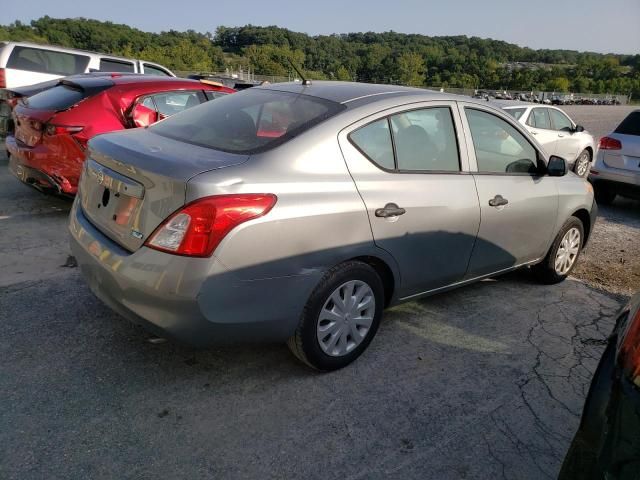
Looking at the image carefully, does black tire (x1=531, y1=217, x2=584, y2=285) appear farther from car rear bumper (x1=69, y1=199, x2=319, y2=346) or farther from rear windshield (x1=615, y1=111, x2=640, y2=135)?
rear windshield (x1=615, y1=111, x2=640, y2=135)

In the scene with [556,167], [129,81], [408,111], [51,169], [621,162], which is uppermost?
[621,162]

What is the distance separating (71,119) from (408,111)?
3.66 m

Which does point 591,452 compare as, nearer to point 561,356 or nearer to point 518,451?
point 518,451

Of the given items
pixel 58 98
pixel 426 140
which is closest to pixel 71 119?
pixel 58 98

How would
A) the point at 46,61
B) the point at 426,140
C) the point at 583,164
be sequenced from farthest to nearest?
the point at 583,164 < the point at 46,61 < the point at 426,140

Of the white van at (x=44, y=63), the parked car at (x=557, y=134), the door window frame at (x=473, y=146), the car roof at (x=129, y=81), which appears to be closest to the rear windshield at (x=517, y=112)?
the parked car at (x=557, y=134)

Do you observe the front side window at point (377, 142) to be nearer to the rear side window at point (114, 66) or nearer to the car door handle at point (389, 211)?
the car door handle at point (389, 211)

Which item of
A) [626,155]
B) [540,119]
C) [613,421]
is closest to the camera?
[613,421]

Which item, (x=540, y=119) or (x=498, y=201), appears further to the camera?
(x=540, y=119)

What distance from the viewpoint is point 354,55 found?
88000 millimetres

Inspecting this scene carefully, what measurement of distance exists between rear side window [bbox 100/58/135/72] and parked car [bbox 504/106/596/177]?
7835 mm

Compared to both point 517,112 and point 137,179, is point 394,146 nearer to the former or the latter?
point 137,179

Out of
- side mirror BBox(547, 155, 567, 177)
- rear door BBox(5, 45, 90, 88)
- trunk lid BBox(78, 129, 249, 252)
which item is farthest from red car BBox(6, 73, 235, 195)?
rear door BBox(5, 45, 90, 88)

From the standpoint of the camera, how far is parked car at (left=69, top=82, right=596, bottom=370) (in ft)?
8.00
